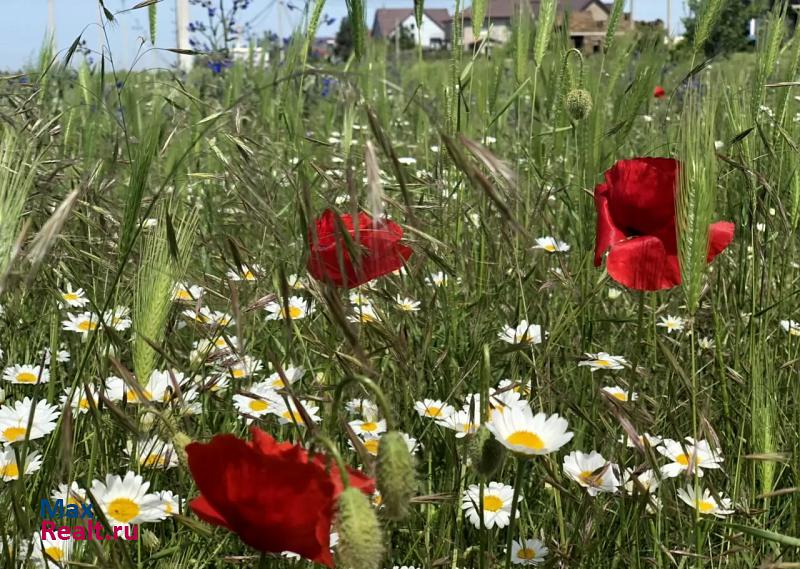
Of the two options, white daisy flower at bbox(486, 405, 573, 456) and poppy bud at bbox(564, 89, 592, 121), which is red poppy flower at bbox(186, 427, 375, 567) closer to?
white daisy flower at bbox(486, 405, 573, 456)

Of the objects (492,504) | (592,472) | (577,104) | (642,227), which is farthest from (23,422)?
(577,104)

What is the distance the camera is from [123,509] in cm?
78

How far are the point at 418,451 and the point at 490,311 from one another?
0.23 meters

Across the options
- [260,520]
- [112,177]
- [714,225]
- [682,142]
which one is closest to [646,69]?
[714,225]

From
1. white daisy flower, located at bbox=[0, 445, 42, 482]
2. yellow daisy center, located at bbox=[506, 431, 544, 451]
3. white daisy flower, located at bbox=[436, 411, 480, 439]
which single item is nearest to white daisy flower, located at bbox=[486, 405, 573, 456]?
yellow daisy center, located at bbox=[506, 431, 544, 451]

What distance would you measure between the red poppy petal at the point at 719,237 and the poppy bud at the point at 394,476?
0.60 m

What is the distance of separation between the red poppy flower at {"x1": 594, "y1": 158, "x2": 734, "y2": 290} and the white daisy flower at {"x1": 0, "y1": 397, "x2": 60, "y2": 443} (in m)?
0.64

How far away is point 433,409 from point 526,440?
31 centimetres

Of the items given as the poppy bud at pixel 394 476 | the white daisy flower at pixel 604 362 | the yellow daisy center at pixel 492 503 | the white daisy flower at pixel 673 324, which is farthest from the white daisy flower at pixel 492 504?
the white daisy flower at pixel 673 324

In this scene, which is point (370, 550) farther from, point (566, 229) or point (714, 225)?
point (566, 229)

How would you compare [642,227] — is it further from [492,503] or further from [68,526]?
[68,526]

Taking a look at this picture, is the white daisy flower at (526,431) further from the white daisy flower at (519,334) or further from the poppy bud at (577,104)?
the poppy bud at (577,104)

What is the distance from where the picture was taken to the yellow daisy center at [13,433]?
3.03ft

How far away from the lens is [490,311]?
1.25 metres
